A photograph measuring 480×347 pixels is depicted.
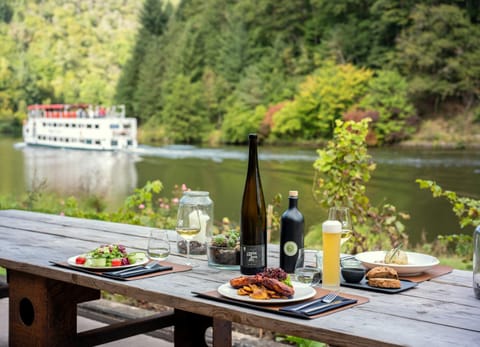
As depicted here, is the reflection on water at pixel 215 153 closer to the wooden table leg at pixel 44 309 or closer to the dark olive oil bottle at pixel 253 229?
the wooden table leg at pixel 44 309

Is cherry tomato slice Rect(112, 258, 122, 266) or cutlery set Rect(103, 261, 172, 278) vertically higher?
cherry tomato slice Rect(112, 258, 122, 266)

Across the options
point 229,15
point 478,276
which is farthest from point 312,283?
point 229,15

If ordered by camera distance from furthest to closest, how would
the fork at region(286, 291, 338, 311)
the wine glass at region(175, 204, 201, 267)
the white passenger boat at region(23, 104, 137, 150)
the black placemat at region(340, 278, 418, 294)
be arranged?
1. the white passenger boat at region(23, 104, 137, 150)
2. the wine glass at region(175, 204, 201, 267)
3. the black placemat at region(340, 278, 418, 294)
4. the fork at region(286, 291, 338, 311)

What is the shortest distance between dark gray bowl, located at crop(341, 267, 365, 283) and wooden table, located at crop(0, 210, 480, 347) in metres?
0.04

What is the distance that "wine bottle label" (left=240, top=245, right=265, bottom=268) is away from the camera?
1583mm

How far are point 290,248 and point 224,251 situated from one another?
163 mm

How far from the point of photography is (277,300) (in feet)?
4.30

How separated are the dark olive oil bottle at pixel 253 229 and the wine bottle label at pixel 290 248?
0.05 m

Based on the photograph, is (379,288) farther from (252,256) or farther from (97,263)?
(97,263)

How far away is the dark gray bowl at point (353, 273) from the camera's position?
59.4 inches

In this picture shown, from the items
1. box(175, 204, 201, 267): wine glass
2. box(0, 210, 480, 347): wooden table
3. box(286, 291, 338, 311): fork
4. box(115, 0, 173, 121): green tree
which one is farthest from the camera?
box(115, 0, 173, 121): green tree

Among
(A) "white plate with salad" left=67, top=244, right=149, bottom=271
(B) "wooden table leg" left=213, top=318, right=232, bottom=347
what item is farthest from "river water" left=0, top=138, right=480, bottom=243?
(A) "white plate with salad" left=67, top=244, right=149, bottom=271

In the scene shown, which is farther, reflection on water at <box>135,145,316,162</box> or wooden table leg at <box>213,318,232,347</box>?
reflection on water at <box>135,145,316,162</box>

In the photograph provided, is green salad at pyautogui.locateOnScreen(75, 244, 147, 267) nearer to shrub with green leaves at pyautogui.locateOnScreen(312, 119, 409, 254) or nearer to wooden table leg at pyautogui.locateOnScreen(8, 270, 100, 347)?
wooden table leg at pyautogui.locateOnScreen(8, 270, 100, 347)
